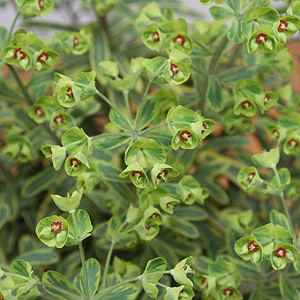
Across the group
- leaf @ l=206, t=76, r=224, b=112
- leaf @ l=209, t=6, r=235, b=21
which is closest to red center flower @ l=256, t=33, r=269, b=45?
leaf @ l=209, t=6, r=235, b=21

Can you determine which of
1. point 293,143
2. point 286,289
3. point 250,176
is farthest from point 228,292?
point 293,143

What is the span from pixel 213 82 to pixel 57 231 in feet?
1.62

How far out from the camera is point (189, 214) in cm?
128

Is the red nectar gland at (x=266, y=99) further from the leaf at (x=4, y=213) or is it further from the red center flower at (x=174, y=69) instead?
the leaf at (x=4, y=213)

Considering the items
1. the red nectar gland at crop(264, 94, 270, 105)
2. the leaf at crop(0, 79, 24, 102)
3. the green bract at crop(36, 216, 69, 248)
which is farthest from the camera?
the leaf at crop(0, 79, 24, 102)

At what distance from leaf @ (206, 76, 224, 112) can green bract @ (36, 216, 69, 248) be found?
1.47 ft

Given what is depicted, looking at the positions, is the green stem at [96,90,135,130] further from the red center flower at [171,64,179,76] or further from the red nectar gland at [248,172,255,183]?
the red nectar gland at [248,172,255,183]

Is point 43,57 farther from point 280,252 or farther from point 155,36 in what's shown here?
point 280,252

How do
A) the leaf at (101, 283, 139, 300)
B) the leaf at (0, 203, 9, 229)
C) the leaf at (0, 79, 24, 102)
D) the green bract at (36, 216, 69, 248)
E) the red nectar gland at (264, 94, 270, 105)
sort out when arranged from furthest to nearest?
the leaf at (0, 203, 9, 229)
the leaf at (0, 79, 24, 102)
the red nectar gland at (264, 94, 270, 105)
the leaf at (101, 283, 139, 300)
the green bract at (36, 216, 69, 248)

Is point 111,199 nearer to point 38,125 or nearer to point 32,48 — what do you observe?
point 38,125

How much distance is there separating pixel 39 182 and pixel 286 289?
2.15ft

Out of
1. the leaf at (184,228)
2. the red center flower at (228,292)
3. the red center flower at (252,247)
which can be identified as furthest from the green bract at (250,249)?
the leaf at (184,228)

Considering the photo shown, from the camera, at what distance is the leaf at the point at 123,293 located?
35.3 inches

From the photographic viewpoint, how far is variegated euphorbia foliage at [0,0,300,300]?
850 millimetres
